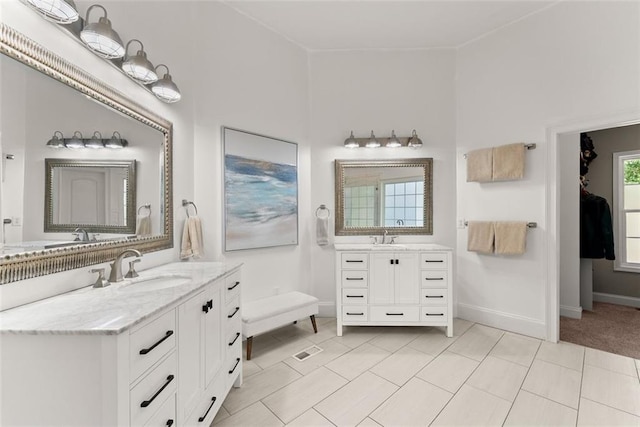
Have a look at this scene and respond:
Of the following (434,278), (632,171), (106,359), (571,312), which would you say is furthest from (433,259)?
(632,171)

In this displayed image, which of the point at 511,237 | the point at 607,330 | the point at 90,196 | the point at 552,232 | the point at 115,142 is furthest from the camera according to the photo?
the point at 607,330

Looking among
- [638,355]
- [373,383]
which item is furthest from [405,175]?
[638,355]

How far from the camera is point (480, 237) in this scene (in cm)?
289

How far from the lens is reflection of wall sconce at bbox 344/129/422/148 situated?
307cm

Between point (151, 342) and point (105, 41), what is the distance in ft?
4.79

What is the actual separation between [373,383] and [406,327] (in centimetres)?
110

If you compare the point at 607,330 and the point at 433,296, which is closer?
the point at 433,296

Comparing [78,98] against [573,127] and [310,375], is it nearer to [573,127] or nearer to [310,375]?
[310,375]

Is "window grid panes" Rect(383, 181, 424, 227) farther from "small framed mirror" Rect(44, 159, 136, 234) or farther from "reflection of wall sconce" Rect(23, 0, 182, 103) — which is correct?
"small framed mirror" Rect(44, 159, 136, 234)

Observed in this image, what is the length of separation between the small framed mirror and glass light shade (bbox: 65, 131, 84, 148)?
72mm

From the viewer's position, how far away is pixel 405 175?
Answer: 3176 millimetres

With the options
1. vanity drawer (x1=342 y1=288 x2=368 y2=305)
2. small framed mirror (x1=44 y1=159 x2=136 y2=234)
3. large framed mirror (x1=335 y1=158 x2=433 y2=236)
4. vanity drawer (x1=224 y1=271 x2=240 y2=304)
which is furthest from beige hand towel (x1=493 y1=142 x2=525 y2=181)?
small framed mirror (x1=44 y1=159 x2=136 y2=234)

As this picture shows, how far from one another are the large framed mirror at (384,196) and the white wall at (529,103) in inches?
16.9

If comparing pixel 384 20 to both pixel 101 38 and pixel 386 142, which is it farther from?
pixel 101 38
